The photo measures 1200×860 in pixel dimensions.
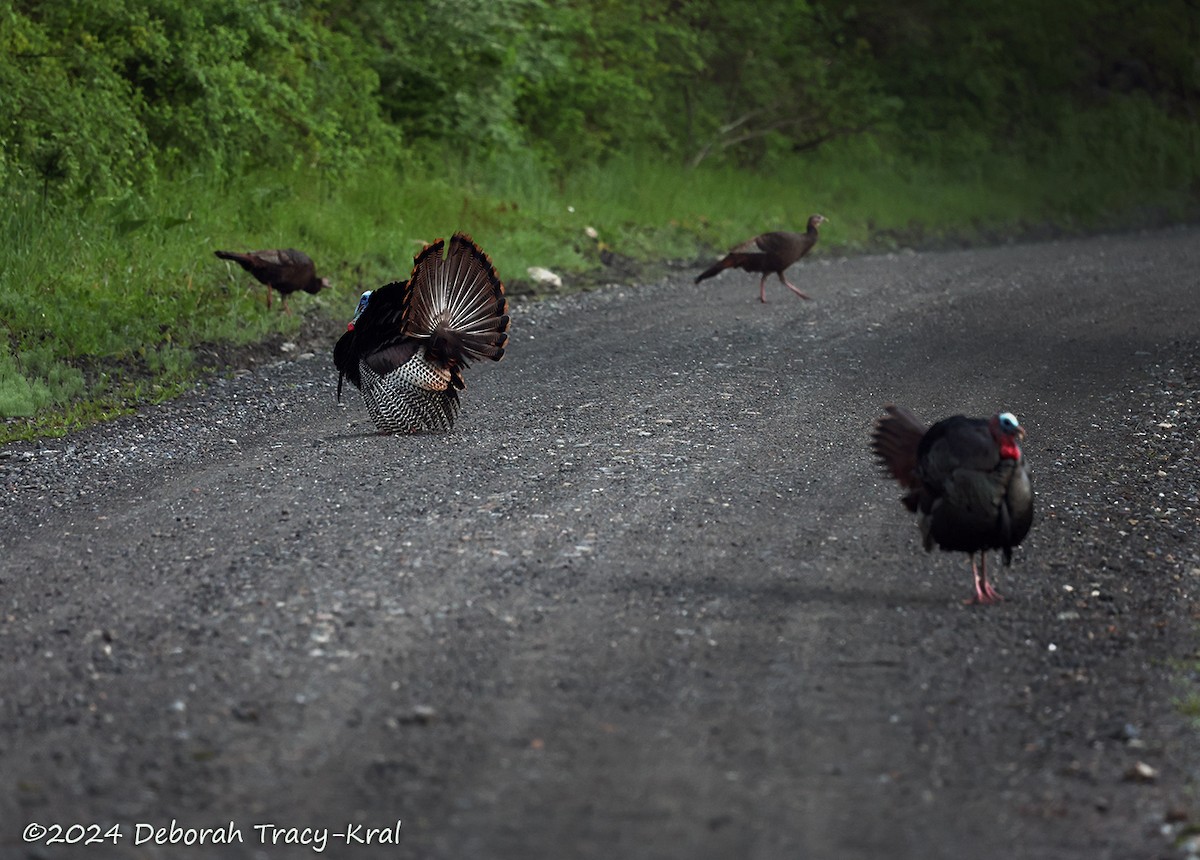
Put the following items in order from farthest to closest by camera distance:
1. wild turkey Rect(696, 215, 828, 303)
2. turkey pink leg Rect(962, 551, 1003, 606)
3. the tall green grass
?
wild turkey Rect(696, 215, 828, 303), the tall green grass, turkey pink leg Rect(962, 551, 1003, 606)

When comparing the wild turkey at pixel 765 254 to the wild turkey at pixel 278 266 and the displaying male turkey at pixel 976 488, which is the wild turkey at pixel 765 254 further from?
the displaying male turkey at pixel 976 488

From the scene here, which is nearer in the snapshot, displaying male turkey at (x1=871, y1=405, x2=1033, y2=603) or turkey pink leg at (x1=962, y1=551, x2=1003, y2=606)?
displaying male turkey at (x1=871, y1=405, x2=1033, y2=603)

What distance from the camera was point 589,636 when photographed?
16.3ft

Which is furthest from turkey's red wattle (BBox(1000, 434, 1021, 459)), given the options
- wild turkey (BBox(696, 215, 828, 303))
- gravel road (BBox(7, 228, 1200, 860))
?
wild turkey (BBox(696, 215, 828, 303))

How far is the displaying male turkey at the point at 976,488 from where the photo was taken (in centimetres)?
525

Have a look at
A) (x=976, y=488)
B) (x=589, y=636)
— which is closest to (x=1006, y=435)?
(x=976, y=488)

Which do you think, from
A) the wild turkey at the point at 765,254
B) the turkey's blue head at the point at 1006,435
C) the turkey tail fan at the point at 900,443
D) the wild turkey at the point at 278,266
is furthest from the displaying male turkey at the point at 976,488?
the wild turkey at the point at 765,254

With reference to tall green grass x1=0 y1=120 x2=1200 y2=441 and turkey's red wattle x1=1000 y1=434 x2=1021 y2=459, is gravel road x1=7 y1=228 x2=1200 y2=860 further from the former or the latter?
tall green grass x1=0 y1=120 x2=1200 y2=441

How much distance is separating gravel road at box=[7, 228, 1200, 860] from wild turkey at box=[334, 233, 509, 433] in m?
0.25

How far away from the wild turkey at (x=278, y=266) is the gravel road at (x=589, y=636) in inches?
71.2

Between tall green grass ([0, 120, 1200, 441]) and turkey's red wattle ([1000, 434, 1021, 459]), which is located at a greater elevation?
turkey's red wattle ([1000, 434, 1021, 459])

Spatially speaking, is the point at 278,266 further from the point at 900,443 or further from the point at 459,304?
the point at 900,443

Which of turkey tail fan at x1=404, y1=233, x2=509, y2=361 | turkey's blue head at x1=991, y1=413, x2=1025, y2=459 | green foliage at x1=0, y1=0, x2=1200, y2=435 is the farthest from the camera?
green foliage at x1=0, y1=0, x2=1200, y2=435

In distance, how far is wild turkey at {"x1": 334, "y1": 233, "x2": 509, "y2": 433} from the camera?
311 inches
